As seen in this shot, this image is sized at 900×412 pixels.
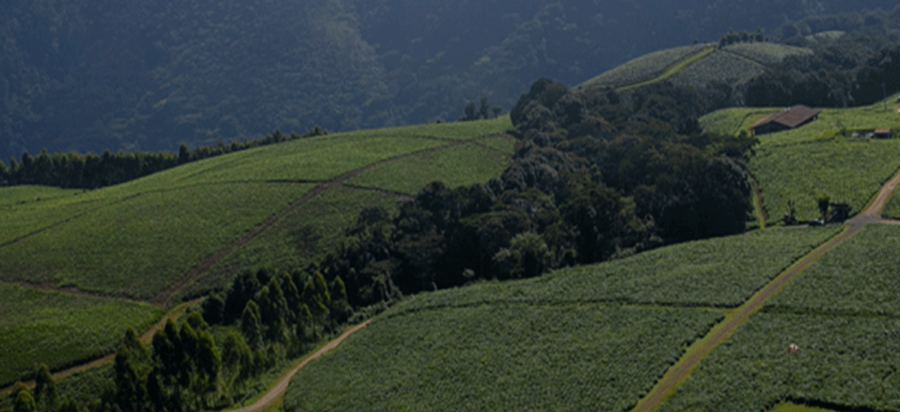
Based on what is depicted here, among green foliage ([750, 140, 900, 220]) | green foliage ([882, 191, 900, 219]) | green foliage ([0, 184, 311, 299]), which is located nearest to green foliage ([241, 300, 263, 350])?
green foliage ([0, 184, 311, 299])

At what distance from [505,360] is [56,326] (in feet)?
171

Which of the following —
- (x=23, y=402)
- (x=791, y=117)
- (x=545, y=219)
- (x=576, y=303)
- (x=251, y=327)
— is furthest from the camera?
(x=791, y=117)

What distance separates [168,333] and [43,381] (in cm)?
1182

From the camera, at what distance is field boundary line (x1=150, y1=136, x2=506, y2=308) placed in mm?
91625

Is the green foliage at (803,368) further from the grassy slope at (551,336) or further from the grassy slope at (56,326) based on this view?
the grassy slope at (56,326)

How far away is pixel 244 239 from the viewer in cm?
10481

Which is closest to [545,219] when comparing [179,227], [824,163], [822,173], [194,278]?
[822,173]

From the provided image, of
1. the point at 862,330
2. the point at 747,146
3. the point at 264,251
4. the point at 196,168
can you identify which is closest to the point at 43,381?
the point at 264,251

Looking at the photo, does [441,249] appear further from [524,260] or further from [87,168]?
[87,168]

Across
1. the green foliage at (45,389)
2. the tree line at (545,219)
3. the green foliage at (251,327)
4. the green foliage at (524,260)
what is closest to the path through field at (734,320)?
the tree line at (545,219)

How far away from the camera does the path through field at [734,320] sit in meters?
53.4

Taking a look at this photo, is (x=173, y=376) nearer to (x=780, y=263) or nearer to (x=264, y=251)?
(x=264, y=251)

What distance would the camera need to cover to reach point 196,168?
146m

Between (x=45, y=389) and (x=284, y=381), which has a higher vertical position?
(x=45, y=389)
